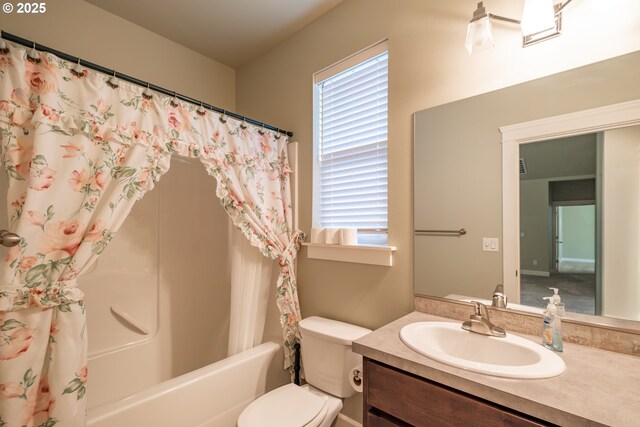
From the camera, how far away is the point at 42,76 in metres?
1.04

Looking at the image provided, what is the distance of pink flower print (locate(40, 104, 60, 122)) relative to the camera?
101 cm

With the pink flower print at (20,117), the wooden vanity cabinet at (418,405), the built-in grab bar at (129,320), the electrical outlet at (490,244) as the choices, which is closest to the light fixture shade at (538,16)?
the electrical outlet at (490,244)

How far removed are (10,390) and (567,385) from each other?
1683 mm

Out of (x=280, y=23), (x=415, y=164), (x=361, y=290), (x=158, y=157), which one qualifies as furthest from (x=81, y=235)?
(x=280, y=23)

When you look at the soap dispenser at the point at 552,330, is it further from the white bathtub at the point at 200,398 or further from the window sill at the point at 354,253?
the white bathtub at the point at 200,398

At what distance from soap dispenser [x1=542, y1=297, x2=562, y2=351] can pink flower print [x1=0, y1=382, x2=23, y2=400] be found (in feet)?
5.86

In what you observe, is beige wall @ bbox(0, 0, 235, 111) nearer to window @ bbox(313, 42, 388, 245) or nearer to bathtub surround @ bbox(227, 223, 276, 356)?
window @ bbox(313, 42, 388, 245)

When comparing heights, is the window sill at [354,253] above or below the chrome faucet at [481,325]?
above

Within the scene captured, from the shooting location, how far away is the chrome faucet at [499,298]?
1.16 meters

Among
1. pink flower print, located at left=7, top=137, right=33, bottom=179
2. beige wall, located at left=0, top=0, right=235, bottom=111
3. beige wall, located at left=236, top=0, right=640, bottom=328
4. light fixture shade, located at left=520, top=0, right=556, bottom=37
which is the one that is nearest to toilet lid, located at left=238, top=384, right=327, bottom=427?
beige wall, located at left=236, top=0, right=640, bottom=328

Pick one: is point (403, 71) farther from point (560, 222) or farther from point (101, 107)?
point (101, 107)

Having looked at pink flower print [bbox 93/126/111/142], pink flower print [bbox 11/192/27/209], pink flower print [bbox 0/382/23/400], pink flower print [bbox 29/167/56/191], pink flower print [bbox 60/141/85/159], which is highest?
pink flower print [bbox 93/126/111/142]

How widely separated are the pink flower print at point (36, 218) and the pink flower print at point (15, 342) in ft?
1.17

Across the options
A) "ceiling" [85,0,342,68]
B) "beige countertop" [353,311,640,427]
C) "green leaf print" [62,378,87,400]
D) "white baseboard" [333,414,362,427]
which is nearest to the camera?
"beige countertop" [353,311,640,427]
